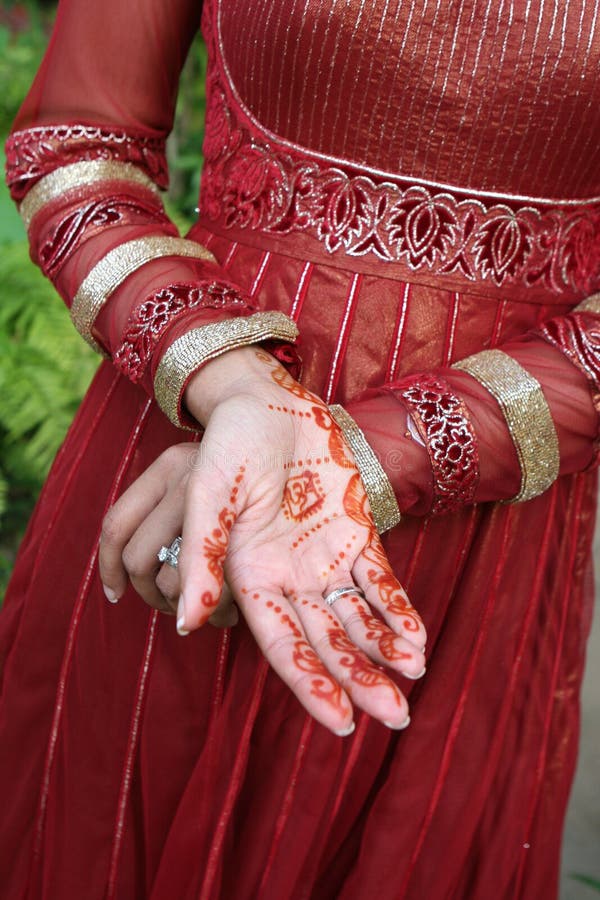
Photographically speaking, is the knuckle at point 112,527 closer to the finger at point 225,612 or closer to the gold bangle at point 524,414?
the finger at point 225,612

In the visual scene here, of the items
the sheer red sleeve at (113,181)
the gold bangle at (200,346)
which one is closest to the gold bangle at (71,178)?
the sheer red sleeve at (113,181)

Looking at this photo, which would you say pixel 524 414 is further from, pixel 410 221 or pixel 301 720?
pixel 301 720

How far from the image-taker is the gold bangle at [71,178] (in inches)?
35.1

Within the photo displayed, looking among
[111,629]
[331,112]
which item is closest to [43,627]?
[111,629]

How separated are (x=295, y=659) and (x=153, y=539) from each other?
7.1 inches

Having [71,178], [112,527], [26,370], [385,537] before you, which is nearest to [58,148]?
[71,178]

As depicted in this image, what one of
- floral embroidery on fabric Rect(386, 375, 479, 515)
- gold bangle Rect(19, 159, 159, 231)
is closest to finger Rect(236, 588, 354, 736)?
floral embroidery on fabric Rect(386, 375, 479, 515)

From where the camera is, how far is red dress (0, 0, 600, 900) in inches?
31.6

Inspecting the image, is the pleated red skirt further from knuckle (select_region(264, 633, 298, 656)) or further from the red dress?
knuckle (select_region(264, 633, 298, 656))

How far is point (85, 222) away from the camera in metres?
0.87

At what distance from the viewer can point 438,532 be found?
0.87 m

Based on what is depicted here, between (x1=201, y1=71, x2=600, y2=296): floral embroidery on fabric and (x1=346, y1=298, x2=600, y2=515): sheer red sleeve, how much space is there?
0.09 m

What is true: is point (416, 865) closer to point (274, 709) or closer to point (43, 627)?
point (274, 709)

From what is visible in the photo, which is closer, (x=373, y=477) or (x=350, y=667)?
(x=350, y=667)
